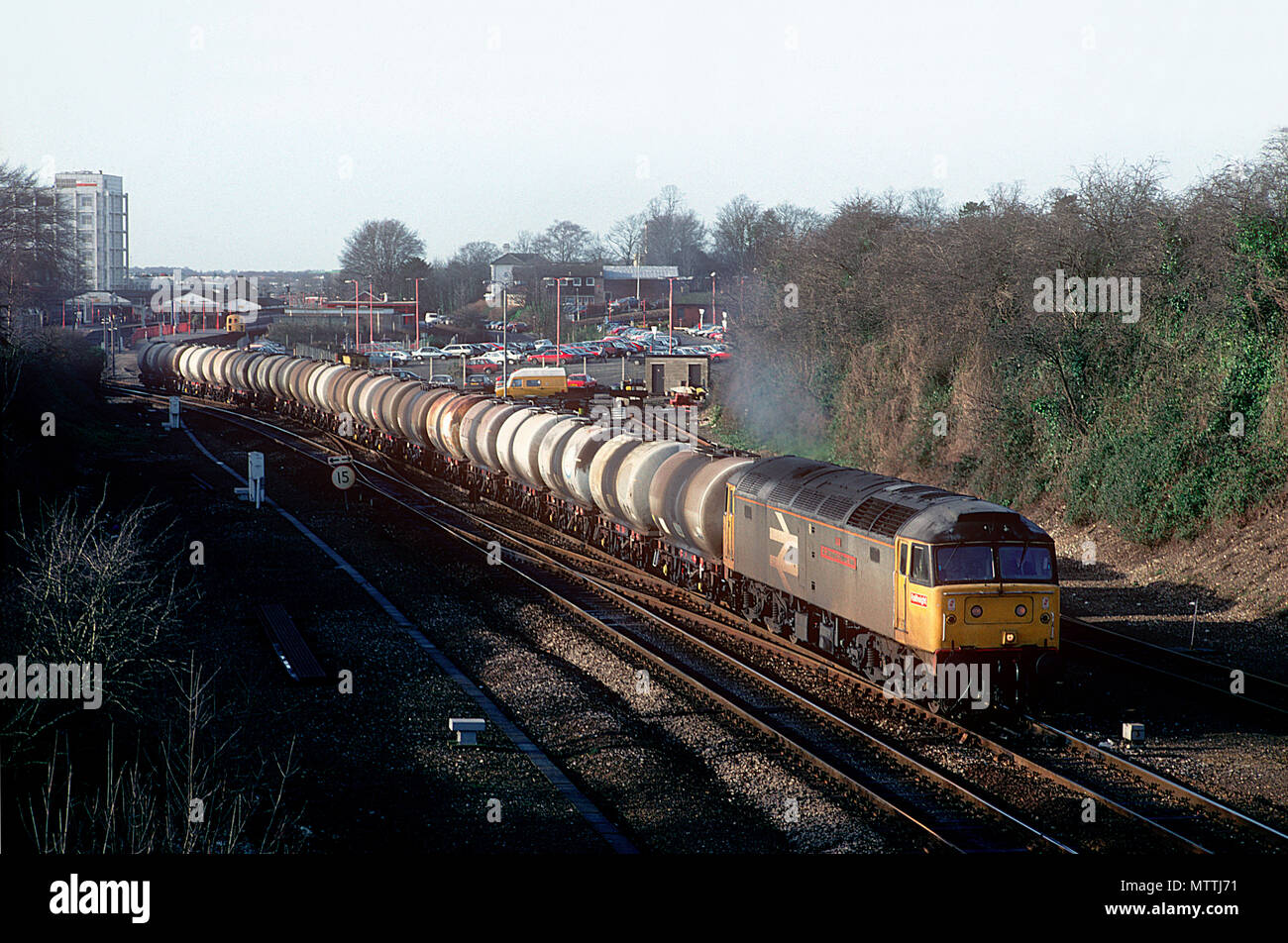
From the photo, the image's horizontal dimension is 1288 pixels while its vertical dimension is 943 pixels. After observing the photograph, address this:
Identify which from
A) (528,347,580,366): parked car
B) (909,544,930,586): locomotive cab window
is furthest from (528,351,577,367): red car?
(909,544,930,586): locomotive cab window

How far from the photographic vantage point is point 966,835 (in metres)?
11.5

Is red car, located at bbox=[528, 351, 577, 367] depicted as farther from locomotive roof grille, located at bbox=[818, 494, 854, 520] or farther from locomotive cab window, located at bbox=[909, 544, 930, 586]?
locomotive cab window, located at bbox=[909, 544, 930, 586]

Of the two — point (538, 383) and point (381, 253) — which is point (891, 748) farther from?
point (381, 253)

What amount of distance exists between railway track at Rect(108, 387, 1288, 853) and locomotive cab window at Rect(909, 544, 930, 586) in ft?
6.32

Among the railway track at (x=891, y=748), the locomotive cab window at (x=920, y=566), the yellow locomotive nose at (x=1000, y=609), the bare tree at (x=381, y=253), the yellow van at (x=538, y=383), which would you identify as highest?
the bare tree at (x=381, y=253)

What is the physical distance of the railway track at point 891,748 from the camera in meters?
11.6

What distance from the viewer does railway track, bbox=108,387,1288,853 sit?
38.0 ft

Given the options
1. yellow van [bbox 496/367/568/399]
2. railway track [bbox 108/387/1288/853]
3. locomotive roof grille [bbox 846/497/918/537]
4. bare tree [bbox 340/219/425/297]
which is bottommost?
railway track [bbox 108/387/1288/853]

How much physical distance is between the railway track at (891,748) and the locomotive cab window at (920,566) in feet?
6.32

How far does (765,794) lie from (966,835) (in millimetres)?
2300

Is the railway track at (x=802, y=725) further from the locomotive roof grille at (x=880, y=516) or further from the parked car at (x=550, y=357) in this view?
the parked car at (x=550, y=357)

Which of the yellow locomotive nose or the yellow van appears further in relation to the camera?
the yellow van

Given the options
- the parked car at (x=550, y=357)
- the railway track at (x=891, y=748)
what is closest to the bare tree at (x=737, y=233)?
the parked car at (x=550, y=357)
